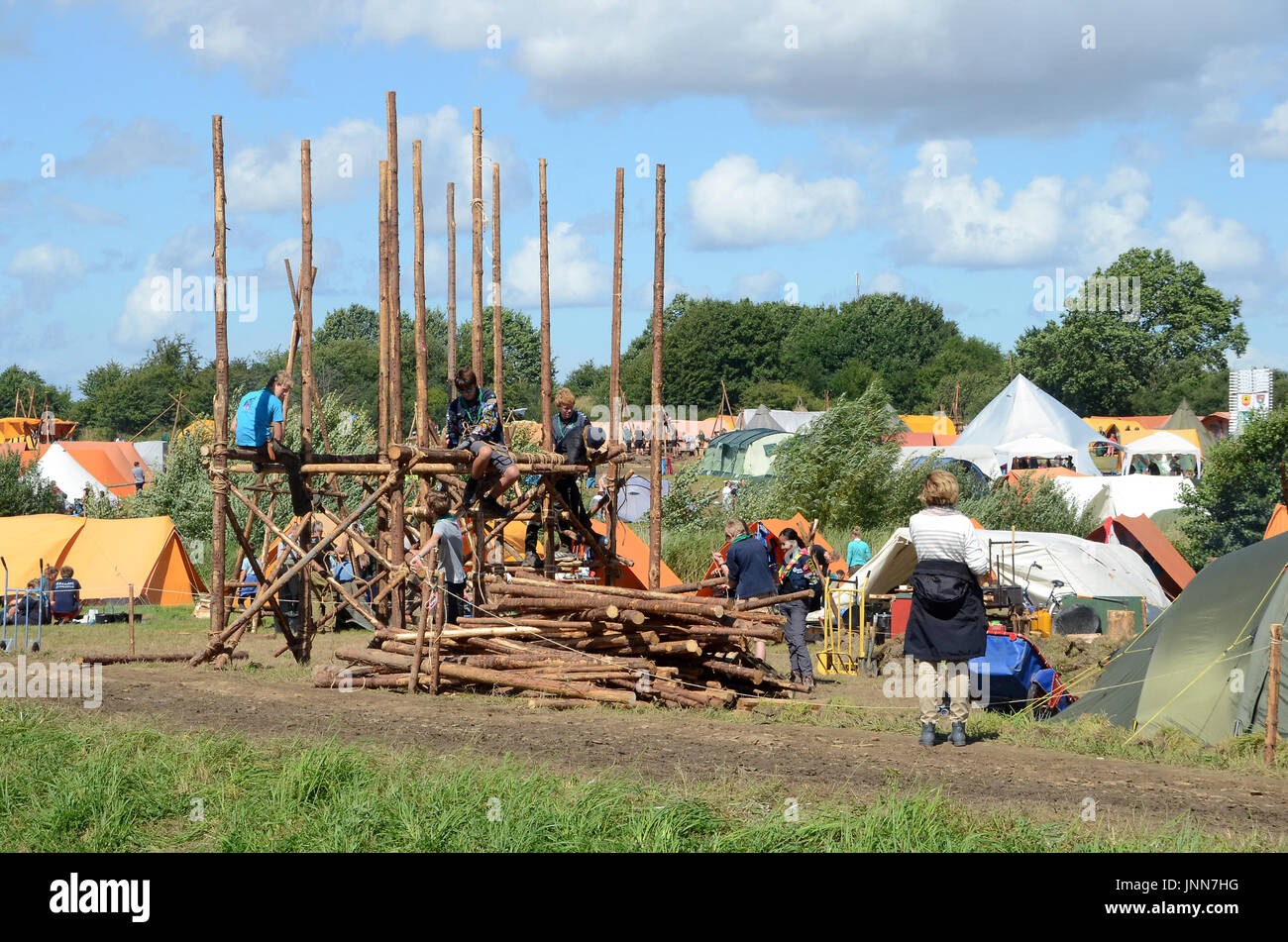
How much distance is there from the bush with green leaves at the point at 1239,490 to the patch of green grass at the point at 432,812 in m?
25.9

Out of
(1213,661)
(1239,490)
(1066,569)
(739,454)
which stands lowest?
(1066,569)

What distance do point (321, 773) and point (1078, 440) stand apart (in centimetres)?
5003

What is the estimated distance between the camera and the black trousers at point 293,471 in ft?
47.7

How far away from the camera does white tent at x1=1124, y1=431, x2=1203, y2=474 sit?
56469 millimetres

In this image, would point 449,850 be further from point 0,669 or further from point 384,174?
point 384,174

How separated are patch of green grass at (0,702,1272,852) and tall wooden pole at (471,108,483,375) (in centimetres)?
988

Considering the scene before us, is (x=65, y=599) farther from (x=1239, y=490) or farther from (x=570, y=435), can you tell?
(x=1239, y=490)

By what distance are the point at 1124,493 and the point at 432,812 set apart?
37.0m

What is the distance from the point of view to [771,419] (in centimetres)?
7044

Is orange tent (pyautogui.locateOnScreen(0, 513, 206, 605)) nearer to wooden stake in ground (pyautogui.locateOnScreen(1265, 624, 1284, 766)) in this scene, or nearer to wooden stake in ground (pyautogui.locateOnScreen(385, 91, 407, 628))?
wooden stake in ground (pyautogui.locateOnScreen(385, 91, 407, 628))

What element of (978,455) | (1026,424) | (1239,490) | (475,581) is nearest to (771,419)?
(1026,424)

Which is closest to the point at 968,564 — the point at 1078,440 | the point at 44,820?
the point at 44,820

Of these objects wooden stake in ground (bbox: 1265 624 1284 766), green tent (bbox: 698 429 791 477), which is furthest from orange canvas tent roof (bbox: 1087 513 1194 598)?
green tent (bbox: 698 429 791 477)

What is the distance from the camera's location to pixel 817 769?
8469mm
